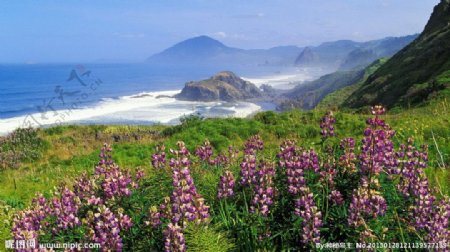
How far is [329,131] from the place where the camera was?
20.3 ft

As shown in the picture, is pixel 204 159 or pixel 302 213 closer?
pixel 302 213

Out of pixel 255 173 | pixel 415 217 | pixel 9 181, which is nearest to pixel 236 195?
pixel 255 173

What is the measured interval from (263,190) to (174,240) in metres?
1.44

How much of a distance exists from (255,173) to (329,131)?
148cm

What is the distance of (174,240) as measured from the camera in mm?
4078

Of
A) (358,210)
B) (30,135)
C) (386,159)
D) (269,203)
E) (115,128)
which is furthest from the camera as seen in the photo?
(115,128)

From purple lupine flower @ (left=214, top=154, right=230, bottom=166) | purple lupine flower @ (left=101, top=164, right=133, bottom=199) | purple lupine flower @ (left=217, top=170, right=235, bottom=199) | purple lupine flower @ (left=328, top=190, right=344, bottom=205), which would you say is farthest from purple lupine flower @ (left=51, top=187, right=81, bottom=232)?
purple lupine flower @ (left=328, top=190, right=344, bottom=205)

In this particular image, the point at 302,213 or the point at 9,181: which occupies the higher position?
the point at 302,213

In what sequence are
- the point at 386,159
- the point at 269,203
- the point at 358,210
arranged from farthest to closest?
the point at 386,159 → the point at 269,203 → the point at 358,210

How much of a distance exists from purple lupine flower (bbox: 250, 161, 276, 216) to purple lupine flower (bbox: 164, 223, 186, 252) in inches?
47.2

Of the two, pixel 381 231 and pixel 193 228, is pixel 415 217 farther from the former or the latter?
pixel 193 228

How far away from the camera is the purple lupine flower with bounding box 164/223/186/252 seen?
405cm

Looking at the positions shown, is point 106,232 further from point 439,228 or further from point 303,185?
point 439,228

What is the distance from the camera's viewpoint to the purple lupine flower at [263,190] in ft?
16.3
